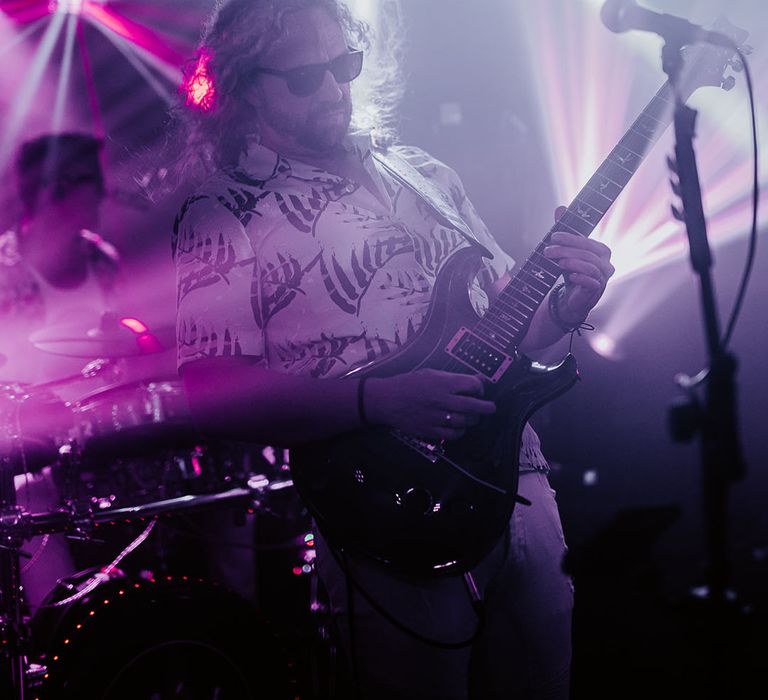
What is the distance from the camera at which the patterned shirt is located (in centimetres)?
161

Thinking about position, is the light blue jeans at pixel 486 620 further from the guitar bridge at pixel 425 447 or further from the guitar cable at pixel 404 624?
the guitar bridge at pixel 425 447

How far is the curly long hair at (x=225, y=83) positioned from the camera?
1832 mm

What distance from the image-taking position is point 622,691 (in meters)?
2.89

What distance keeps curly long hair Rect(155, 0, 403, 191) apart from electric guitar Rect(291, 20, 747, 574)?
2.19 ft

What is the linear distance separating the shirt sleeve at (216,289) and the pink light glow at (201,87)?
451 mm

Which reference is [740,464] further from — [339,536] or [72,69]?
[72,69]

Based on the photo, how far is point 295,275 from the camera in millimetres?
1664

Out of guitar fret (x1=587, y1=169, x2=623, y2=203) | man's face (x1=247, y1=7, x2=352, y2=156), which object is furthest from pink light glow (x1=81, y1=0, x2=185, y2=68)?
guitar fret (x1=587, y1=169, x2=623, y2=203)

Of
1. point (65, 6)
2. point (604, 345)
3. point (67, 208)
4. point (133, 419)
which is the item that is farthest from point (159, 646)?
point (65, 6)

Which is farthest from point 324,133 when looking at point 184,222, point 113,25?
point 113,25

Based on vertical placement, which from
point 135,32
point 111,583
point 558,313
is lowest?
point 111,583

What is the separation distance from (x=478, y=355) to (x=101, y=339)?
1.55m

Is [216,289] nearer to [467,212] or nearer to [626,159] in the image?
[467,212]

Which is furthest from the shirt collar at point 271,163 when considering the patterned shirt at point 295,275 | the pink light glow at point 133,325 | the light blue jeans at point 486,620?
the pink light glow at point 133,325
